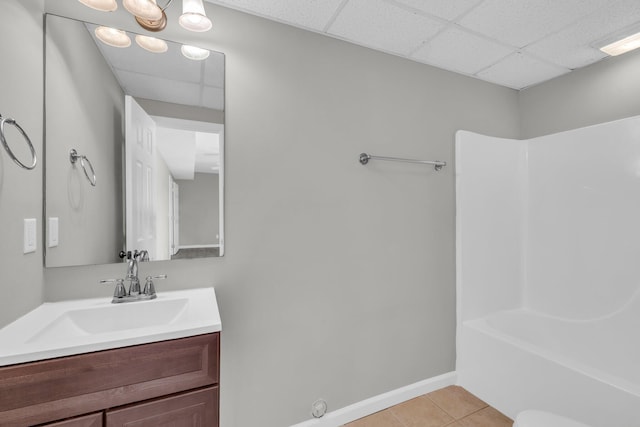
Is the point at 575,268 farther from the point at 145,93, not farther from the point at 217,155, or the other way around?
the point at 145,93

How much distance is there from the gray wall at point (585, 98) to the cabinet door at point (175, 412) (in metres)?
2.94

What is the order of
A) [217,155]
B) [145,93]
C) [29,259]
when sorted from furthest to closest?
1. [217,155]
2. [145,93]
3. [29,259]

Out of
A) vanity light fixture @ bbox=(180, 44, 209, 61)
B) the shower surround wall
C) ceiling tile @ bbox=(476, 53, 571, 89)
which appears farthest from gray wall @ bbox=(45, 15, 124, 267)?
ceiling tile @ bbox=(476, 53, 571, 89)

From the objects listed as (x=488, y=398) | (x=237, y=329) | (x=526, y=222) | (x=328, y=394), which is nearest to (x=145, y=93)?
(x=237, y=329)

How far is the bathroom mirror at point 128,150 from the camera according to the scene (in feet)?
4.00

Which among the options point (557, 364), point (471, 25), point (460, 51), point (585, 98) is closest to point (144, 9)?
point (471, 25)

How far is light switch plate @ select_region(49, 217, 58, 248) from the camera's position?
1.20 metres

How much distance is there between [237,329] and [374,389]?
1025mm

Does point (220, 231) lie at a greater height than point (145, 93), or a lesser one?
lesser

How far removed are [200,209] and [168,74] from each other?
0.66m

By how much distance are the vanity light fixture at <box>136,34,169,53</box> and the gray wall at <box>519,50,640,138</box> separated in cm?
278

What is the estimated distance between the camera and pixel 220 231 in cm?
150

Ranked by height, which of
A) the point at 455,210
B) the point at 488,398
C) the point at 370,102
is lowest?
the point at 488,398

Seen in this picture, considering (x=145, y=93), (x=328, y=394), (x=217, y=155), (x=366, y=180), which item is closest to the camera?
(x=145, y=93)
